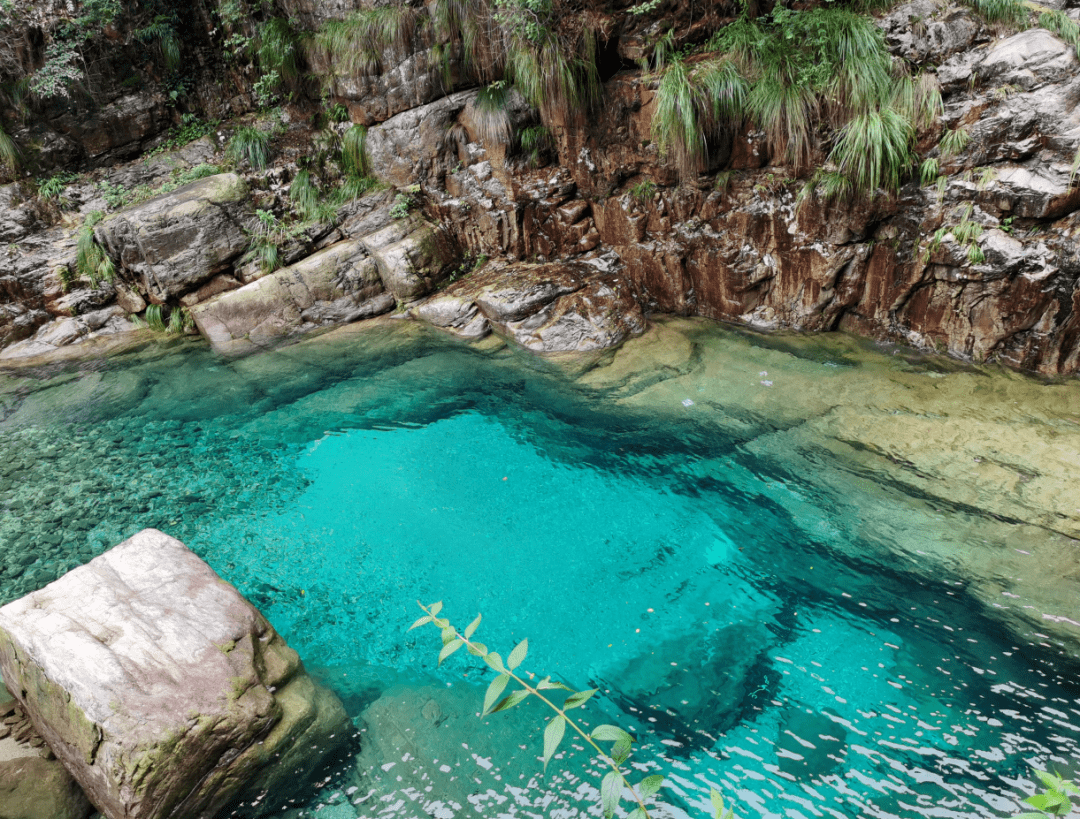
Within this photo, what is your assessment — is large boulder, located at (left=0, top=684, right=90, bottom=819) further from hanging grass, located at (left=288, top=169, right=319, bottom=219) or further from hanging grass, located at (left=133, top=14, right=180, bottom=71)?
hanging grass, located at (left=133, top=14, right=180, bottom=71)

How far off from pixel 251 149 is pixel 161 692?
6.84 m

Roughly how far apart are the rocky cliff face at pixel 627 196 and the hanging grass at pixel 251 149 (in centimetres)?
16

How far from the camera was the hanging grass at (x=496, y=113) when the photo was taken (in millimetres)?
6340

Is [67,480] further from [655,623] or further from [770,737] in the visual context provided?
[770,737]

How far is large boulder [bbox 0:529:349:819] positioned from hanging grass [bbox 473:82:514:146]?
5.19m

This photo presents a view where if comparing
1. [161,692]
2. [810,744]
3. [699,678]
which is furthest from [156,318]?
[810,744]

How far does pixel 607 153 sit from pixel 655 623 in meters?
4.62

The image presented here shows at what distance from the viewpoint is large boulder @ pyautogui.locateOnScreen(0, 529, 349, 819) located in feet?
6.96

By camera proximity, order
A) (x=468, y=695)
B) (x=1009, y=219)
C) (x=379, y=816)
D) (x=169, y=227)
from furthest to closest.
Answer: (x=169, y=227)
(x=1009, y=219)
(x=468, y=695)
(x=379, y=816)

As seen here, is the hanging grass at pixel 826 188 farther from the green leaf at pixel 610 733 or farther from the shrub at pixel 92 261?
the shrub at pixel 92 261

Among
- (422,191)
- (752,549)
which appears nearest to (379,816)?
(752,549)

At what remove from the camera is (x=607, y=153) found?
19.7ft

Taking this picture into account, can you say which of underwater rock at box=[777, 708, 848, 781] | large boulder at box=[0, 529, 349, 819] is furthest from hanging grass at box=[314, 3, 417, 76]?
underwater rock at box=[777, 708, 848, 781]

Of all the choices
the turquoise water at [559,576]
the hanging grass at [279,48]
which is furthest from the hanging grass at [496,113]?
→ the hanging grass at [279,48]
